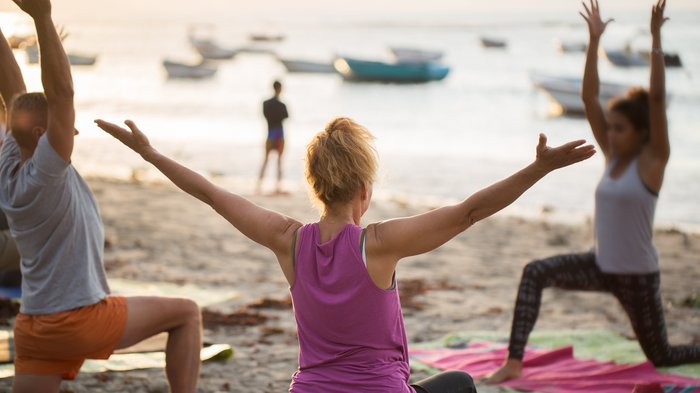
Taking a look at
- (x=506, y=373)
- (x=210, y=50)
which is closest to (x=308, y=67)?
(x=210, y=50)

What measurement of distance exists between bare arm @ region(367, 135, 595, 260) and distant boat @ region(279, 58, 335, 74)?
5811cm

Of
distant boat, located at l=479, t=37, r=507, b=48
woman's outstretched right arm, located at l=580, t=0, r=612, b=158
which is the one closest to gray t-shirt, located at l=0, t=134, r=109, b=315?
woman's outstretched right arm, located at l=580, t=0, r=612, b=158

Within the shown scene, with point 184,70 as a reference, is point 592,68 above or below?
above

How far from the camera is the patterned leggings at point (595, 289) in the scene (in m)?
5.50

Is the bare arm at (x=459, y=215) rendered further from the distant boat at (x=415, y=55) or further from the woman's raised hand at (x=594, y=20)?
the distant boat at (x=415, y=55)

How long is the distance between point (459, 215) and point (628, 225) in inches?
112

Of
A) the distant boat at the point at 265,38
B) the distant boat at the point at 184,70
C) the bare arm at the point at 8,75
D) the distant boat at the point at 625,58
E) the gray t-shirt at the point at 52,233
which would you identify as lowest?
the distant boat at the point at 184,70

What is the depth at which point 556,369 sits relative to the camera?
5.85m

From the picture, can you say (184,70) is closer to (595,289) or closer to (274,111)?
(274,111)

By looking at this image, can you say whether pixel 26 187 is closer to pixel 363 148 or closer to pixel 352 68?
pixel 363 148

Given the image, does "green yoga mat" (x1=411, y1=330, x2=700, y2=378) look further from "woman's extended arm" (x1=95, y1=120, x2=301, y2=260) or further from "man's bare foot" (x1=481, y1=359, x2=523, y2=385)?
"woman's extended arm" (x1=95, y1=120, x2=301, y2=260)

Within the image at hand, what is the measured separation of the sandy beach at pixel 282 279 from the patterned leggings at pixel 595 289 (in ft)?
1.68

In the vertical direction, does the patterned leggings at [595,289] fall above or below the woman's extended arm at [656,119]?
below

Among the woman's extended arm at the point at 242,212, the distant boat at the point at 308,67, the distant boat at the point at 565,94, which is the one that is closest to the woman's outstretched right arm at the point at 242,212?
the woman's extended arm at the point at 242,212
